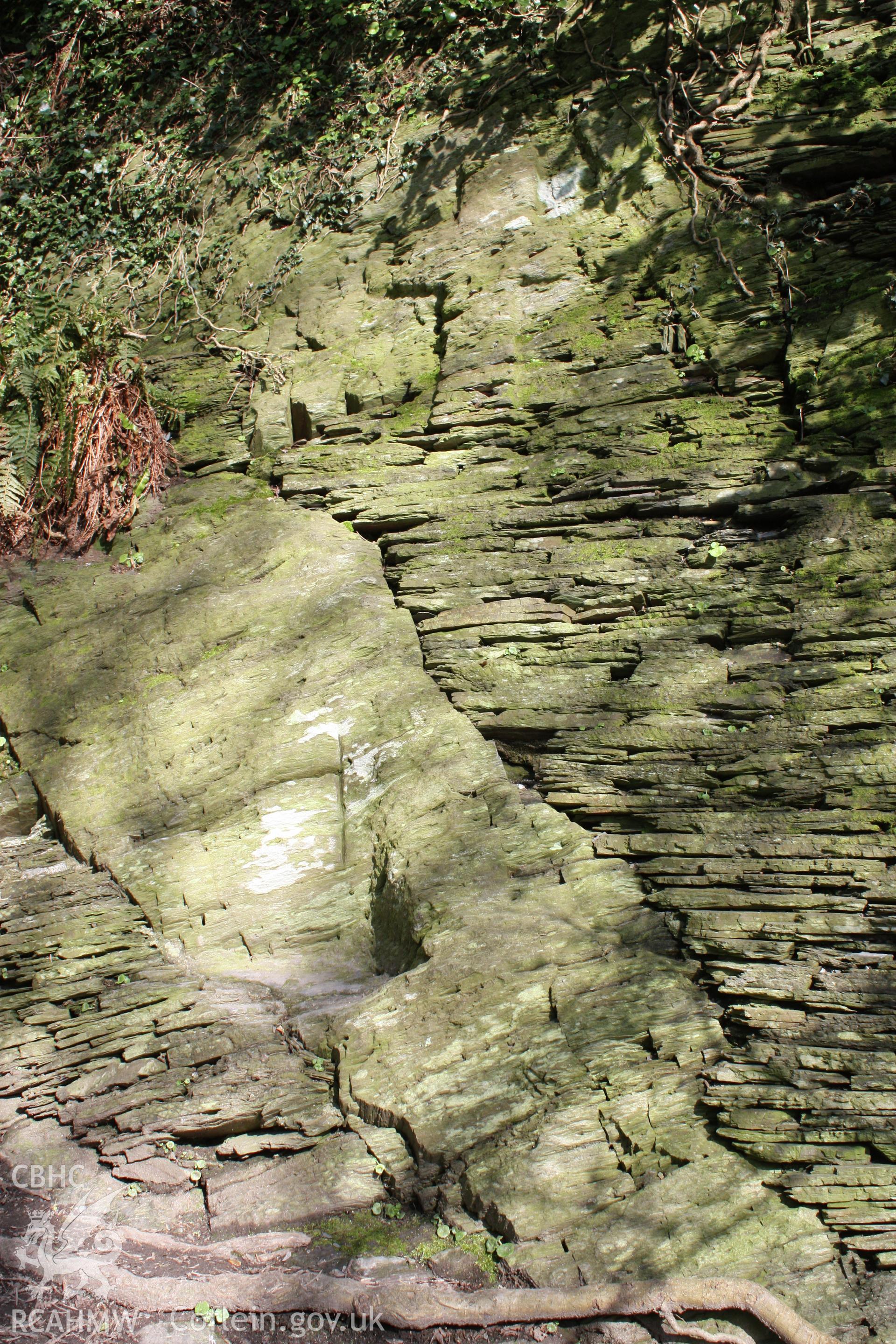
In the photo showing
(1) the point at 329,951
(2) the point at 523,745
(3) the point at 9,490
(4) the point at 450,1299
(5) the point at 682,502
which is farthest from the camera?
(3) the point at 9,490

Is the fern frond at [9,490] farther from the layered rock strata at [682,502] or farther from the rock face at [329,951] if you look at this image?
the layered rock strata at [682,502]

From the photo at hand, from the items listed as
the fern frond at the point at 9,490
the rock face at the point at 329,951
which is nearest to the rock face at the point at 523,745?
the rock face at the point at 329,951

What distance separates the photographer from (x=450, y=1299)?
299cm

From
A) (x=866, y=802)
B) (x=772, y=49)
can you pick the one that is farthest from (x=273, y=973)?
(x=772, y=49)

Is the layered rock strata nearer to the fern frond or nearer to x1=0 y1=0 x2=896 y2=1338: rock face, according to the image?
x1=0 y1=0 x2=896 y2=1338: rock face

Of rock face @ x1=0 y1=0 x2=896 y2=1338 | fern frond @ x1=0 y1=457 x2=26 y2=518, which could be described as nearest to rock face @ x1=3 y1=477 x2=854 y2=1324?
rock face @ x1=0 y1=0 x2=896 y2=1338

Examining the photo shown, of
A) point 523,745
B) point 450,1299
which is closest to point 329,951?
point 523,745

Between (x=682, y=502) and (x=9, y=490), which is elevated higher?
(x=9, y=490)

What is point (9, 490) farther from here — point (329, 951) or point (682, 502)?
point (682, 502)

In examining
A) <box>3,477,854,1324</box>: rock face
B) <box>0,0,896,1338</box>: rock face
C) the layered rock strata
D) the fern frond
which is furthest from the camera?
the fern frond

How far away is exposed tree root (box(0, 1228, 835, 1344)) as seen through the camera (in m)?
2.84

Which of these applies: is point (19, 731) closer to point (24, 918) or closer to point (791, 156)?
point (24, 918)

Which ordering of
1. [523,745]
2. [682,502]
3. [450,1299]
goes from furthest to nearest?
1. [682,502]
2. [523,745]
3. [450,1299]

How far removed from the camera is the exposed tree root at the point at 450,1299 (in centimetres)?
→ 284
